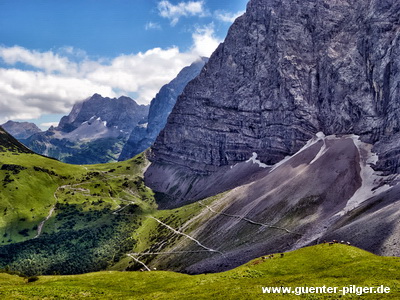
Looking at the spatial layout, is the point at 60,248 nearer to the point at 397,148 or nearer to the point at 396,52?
the point at 397,148

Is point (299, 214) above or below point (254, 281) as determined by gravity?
below

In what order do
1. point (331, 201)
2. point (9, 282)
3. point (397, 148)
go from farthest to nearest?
point (397, 148) < point (331, 201) < point (9, 282)

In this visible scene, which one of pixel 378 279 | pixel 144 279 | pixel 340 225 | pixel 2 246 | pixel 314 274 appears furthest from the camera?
pixel 2 246

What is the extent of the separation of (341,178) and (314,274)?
113960mm

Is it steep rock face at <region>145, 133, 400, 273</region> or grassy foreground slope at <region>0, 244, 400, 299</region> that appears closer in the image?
grassy foreground slope at <region>0, 244, 400, 299</region>

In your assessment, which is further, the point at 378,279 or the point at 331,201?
the point at 331,201

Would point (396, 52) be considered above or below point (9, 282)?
above

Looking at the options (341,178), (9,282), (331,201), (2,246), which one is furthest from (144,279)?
(2,246)

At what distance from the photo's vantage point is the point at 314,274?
51812mm

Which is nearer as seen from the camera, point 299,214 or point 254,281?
point 254,281

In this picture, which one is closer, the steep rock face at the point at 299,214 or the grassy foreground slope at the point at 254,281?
the grassy foreground slope at the point at 254,281

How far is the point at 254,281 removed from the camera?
51750 mm

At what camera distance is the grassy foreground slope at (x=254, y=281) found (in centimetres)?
4334

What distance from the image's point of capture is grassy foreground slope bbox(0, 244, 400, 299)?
142 feet
